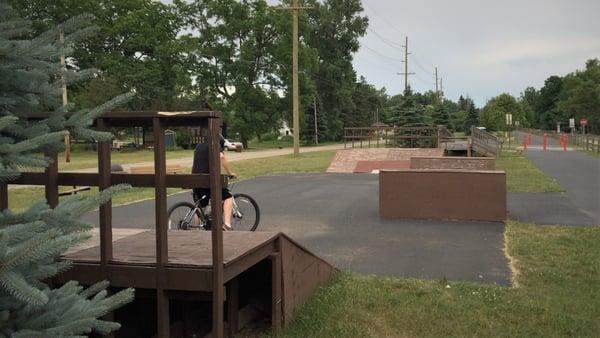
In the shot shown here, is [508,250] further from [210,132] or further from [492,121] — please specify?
[492,121]

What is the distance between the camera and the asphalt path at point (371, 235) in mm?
6812

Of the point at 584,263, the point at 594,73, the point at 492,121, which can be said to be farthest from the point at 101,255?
the point at 594,73

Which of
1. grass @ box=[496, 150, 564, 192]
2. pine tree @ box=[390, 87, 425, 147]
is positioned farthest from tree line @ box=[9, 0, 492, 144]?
grass @ box=[496, 150, 564, 192]

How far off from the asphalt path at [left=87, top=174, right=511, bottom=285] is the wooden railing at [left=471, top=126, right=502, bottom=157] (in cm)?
1397

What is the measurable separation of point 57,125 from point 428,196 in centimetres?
857

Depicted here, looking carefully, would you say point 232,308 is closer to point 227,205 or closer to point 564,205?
point 227,205

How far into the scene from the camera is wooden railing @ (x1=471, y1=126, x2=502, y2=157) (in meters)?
27.4

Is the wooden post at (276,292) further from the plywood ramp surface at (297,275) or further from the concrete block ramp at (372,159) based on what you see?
the concrete block ramp at (372,159)

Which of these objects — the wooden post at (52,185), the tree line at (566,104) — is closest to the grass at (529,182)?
the wooden post at (52,185)

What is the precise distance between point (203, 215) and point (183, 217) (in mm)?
492

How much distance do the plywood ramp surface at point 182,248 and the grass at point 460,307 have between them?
0.78 m

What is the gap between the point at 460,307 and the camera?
5.22m

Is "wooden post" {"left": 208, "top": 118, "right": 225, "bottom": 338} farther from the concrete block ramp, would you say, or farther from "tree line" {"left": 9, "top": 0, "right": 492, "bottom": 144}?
"tree line" {"left": 9, "top": 0, "right": 492, "bottom": 144}

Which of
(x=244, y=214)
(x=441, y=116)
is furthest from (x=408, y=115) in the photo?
(x=244, y=214)
